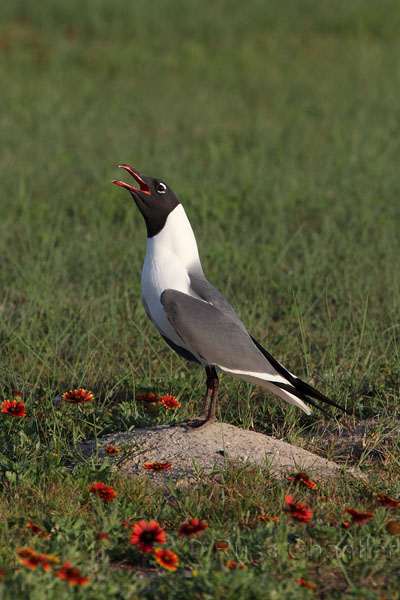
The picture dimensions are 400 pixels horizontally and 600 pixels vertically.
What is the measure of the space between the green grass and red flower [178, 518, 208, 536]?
52 mm

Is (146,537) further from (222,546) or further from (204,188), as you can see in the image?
(204,188)

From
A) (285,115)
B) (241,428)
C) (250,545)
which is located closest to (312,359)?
(241,428)

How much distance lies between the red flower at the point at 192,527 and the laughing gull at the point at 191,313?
970 millimetres

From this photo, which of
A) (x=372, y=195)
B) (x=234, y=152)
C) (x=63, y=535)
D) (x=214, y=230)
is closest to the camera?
(x=63, y=535)

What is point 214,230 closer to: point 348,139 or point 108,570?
point 348,139

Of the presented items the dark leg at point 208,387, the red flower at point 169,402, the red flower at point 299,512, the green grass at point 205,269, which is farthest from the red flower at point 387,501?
the red flower at point 169,402

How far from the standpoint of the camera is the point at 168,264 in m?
4.05

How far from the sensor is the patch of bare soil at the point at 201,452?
3678 millimetres

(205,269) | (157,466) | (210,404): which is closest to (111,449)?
(157,466)

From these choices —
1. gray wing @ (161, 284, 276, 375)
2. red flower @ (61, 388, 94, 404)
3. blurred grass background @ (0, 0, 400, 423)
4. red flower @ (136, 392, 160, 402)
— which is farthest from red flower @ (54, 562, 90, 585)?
blurred grass background @ (0, 0, 400, 423)

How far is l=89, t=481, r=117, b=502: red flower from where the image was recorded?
3.25m

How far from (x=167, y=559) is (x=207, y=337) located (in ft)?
4.31

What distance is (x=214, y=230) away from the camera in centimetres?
735

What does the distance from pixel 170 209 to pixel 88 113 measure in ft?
24.8
